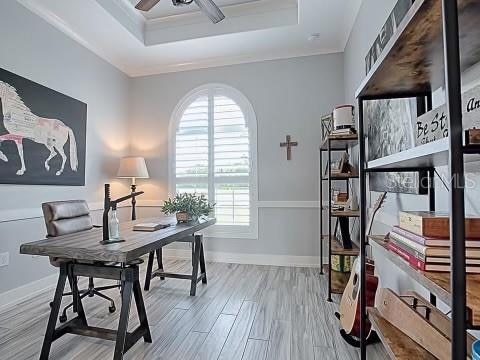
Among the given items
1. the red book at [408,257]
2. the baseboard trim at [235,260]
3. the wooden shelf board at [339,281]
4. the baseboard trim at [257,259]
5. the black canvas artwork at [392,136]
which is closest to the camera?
the red book at [408,257]

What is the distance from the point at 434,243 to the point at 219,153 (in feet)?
11.5

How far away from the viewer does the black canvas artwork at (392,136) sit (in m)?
1.64

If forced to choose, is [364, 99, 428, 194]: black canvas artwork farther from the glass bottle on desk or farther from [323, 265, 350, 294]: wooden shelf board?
the glass bottle on desk

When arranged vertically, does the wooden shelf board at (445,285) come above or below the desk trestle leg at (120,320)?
above

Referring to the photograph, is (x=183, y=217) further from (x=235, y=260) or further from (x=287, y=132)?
(x=287, y=132)

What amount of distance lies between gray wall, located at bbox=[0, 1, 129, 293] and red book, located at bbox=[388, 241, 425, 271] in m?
3.10

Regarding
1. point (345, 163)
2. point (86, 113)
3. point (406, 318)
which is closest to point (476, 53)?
point (406, 318)

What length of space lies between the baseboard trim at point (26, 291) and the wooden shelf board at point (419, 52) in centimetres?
331

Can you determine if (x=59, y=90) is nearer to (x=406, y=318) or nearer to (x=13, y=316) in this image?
(x=13, y=316)

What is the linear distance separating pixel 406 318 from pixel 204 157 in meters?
3.41

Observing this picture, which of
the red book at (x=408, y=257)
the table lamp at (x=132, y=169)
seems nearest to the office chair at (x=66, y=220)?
the table lamp at (x=132, y=169)

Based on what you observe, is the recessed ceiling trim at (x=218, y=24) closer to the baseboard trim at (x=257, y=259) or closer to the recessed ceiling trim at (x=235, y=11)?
the recessed ceiling trim at (x=235, y=11)

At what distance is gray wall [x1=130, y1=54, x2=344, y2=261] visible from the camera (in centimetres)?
386

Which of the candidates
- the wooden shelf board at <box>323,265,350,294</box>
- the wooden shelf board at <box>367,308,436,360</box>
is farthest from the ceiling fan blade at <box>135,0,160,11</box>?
the wooden shelf board at <box>323,265,350,294</box>
